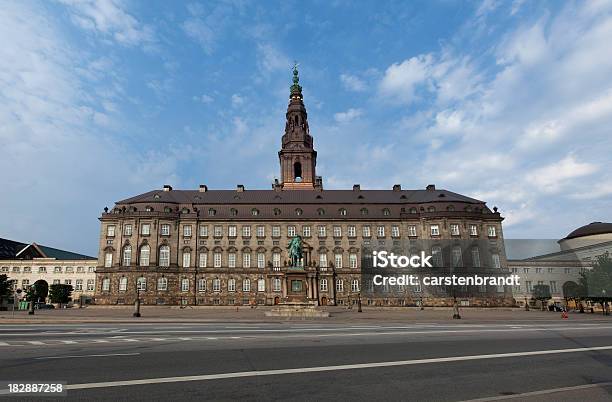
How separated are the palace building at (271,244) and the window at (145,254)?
0.61ft

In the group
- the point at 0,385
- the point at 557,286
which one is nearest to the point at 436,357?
the point at 0,385

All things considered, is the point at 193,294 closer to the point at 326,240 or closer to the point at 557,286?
the point at 326,240

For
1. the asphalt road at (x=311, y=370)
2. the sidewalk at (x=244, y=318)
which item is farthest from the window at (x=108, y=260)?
the asphalt road at (x=311, y=370)

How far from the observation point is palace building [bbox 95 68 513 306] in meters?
78.4

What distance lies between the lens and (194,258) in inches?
3174

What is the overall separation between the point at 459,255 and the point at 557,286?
3324 cm

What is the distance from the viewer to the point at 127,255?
79562mm

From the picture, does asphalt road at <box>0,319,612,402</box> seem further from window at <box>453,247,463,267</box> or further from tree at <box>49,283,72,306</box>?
tree at <box>49,283,72,306</box>

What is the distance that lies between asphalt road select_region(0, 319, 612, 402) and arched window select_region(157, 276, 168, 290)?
6195 cm

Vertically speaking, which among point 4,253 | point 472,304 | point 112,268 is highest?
point 4,253

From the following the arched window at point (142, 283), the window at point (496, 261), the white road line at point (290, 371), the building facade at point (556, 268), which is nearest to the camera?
the white road line at point (290, 371)

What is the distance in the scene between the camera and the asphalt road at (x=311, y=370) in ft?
30.0

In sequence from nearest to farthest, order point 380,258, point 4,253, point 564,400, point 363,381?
point 564,400
point 363,381
point 380,258
point 4,253

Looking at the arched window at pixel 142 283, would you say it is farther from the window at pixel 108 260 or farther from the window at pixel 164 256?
the window at pixel 108 260
